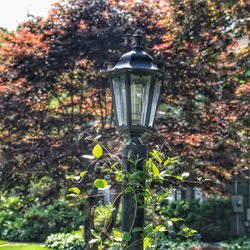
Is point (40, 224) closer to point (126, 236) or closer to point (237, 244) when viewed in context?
point (237, 244)

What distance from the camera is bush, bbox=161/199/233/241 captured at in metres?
11.9

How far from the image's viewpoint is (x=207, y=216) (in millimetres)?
12188

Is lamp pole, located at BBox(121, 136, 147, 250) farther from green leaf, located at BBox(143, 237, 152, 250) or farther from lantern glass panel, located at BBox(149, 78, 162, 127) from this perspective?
lantern glass panel, located at BBox(149, 78, 162, 127)

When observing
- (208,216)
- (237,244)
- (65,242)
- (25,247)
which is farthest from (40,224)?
(237,244)

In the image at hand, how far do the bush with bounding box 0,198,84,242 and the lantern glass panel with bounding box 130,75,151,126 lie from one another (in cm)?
912

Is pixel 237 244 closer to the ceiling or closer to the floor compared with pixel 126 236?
closer to the floor

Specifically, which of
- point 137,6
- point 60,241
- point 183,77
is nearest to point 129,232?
point 183,77

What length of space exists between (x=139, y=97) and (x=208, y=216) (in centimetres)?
945

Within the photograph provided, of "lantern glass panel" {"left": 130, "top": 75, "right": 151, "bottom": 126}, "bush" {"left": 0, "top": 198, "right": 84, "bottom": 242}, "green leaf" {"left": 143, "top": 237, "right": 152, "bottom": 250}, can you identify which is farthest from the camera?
"bush" {"left": 0, "top": 198, "right": 84, "bottom": 242}

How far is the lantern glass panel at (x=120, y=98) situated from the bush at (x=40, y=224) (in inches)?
355

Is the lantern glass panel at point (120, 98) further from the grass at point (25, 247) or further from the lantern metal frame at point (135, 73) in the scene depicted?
the grass at point (25, 247)

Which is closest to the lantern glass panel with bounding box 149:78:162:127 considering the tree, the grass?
the tree

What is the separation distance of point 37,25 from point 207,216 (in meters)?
7.25

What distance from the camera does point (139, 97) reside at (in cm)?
344
